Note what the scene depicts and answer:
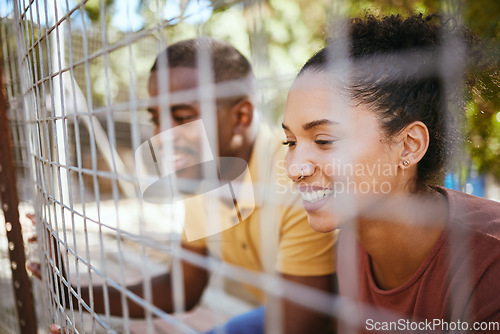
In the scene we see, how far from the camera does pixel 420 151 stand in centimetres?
74

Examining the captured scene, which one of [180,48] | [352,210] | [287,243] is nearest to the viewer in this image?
[352,210]

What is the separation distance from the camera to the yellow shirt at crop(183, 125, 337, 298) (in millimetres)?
1073

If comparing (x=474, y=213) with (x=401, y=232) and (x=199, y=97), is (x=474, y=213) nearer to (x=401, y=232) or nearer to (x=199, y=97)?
(x=401, y=232)

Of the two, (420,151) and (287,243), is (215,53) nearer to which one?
(287,243)

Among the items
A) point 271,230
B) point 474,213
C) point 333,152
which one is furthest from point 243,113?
point 474,213

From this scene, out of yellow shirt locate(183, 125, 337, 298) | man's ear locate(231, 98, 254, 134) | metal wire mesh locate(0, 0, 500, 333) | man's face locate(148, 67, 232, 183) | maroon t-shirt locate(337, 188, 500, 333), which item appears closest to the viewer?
maroon t-shirt locate(337, 188, 500, 333)

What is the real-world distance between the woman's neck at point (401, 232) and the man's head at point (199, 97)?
608 mm

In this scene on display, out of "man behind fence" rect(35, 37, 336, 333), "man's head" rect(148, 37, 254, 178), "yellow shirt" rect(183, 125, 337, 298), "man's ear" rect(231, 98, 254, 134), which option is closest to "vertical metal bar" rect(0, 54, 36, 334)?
"man behind fence" rect(35, 37, 336, 333)

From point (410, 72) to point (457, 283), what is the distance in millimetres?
409

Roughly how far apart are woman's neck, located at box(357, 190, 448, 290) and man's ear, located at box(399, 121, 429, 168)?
0.28 feet

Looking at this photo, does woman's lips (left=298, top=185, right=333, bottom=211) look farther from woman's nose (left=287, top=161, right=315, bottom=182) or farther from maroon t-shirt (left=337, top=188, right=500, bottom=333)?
maroon t-shirt (left=337, top=188, right=500, bottom=333)

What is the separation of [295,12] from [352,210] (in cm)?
193

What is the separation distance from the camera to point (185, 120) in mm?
1292

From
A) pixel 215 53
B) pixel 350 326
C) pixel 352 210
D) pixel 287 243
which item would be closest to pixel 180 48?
pixel 215 53
